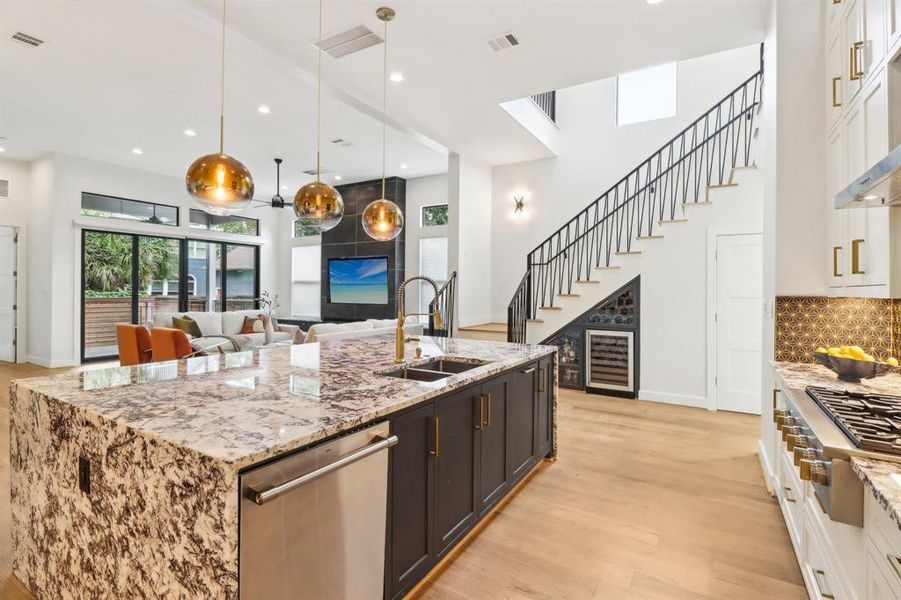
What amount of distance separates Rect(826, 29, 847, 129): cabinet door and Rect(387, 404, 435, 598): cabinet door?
2794 mm

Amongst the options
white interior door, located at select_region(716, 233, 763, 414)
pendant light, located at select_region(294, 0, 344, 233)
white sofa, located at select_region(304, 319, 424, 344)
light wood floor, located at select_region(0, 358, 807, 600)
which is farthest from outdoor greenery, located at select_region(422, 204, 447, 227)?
light wood floor, located at select_region(0, 358, 807, 600)

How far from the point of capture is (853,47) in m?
2.17

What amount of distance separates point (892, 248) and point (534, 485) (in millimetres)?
2406

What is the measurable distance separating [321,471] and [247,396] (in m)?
0.65

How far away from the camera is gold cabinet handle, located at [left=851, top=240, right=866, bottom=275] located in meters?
2.19

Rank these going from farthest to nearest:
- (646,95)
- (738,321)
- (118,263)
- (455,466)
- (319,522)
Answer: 1. (118,263)
2. (646,95)
3. (738,321)
4. (455,466)
5. (319,522)

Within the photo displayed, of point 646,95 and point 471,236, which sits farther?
point 471,236

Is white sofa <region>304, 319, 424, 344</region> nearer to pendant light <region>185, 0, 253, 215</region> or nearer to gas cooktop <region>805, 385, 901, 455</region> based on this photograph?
pendant light <region>185, 0, 253, 215</region>

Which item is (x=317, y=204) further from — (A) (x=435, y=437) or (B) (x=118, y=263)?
(B) (x=118, y=263)

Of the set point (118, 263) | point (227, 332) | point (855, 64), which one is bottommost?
point (227, 332)

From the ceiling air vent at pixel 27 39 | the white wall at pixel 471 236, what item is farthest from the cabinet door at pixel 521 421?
the ceiling air vent at pixel 27 39

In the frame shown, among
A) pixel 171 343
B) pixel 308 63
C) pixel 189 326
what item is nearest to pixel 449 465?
pixel 308 63

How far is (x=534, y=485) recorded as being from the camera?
3191 mm

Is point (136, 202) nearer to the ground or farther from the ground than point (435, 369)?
farther from the ground
